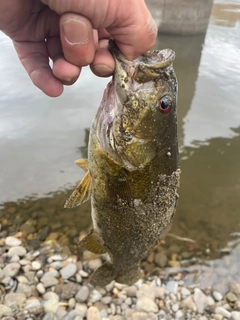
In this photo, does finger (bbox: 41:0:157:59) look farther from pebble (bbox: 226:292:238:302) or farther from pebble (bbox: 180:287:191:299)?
pebble (bbox: 226:292:238:302)

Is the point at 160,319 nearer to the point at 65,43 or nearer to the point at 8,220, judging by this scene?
the point at 8,220

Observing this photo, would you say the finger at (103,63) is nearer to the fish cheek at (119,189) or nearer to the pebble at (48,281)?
the fish cheek at (119,189)

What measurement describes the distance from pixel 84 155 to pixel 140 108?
12.6 ft

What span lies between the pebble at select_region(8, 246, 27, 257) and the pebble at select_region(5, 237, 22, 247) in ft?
0.22

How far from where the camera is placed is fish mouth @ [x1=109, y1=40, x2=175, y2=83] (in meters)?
1.87

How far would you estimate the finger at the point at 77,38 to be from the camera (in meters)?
1.67

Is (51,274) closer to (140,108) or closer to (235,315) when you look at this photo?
(235,315)

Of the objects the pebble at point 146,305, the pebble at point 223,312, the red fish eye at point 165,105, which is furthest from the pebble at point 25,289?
the red fish eye at point 165,105

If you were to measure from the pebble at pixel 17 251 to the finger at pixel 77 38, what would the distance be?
3.04 m

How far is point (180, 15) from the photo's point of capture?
39.0ft

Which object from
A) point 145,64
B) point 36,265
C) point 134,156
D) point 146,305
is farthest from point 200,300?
point 145,64

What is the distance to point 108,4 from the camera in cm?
166

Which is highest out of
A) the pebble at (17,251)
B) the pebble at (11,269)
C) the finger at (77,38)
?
the finger at (77,38)

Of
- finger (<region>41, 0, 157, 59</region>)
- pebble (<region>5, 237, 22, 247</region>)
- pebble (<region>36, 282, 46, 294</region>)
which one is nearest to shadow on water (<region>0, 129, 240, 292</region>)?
pebble (<region>5, 237, 22, 247</region>)
